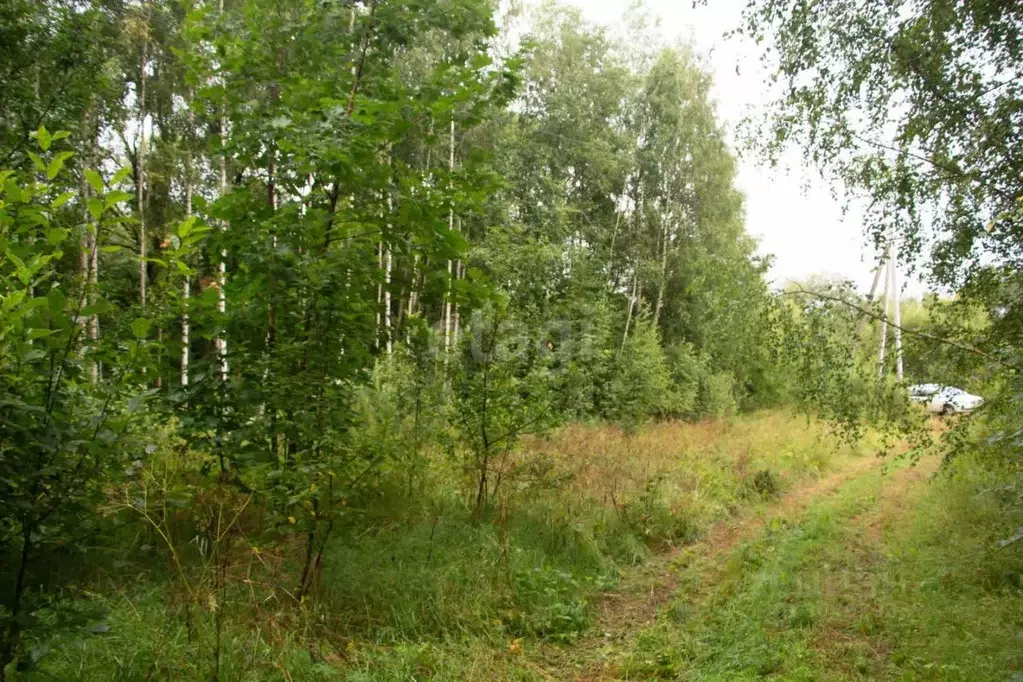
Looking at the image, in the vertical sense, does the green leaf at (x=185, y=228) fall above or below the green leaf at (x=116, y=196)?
below

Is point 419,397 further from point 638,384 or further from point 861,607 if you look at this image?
point 638,384

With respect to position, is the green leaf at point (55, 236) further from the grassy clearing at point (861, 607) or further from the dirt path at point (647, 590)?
the grassy clearing at point (861, 607)

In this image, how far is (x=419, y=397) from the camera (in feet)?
23.4

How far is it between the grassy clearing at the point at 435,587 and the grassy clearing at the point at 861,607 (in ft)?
3.20

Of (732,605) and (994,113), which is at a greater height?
(994,113)

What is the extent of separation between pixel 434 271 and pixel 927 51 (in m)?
6.03

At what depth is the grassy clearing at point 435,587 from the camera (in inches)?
138

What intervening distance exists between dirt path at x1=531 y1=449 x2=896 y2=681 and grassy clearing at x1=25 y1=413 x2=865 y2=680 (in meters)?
0.15

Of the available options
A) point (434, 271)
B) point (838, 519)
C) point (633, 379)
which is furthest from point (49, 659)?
point (633, 379)

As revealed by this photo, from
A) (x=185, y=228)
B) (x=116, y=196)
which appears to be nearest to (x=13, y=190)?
(x=116, y=196)

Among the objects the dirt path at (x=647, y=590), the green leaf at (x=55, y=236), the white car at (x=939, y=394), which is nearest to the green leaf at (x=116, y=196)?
the green leaf at (x=55, y=236)

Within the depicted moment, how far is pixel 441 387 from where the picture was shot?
7.40 m

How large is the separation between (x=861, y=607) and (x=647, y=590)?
1.97 metres

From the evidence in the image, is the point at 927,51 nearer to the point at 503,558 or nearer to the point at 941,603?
the point at 941,603
